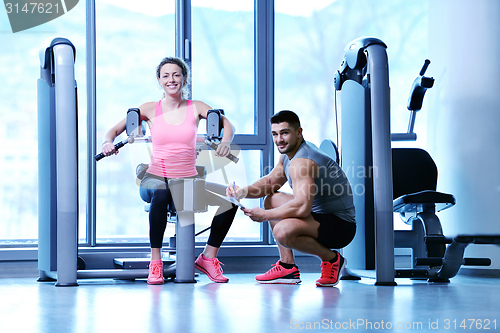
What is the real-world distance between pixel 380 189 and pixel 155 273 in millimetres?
1307

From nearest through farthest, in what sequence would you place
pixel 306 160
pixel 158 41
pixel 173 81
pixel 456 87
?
pixel 306 160 < pixel 173 81 < pixel 456 87 < pixel 158 41

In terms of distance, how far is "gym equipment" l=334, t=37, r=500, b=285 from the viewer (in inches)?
103

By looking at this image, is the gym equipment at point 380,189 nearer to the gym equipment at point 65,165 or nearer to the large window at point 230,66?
the large window at point 230,66

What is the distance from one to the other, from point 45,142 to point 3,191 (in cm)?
88

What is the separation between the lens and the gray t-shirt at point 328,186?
255cm

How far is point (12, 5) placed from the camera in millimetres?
3625

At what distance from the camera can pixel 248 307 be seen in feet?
6.04

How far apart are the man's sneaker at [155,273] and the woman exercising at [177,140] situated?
237 millimetres

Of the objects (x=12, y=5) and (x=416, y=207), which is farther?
(x=12, y=5)

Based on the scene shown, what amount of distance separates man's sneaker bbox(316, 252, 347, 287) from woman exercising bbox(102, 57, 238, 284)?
1.91 ft

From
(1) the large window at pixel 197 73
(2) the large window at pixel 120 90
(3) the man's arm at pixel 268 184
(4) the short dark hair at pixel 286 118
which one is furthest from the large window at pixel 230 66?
(4) the short dark hair at pixel 286 118

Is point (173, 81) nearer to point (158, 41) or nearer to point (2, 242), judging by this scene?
point (158, 41)

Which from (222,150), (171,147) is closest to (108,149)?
(171,147)

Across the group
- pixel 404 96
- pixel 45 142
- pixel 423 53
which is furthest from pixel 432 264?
pixel 45 142
